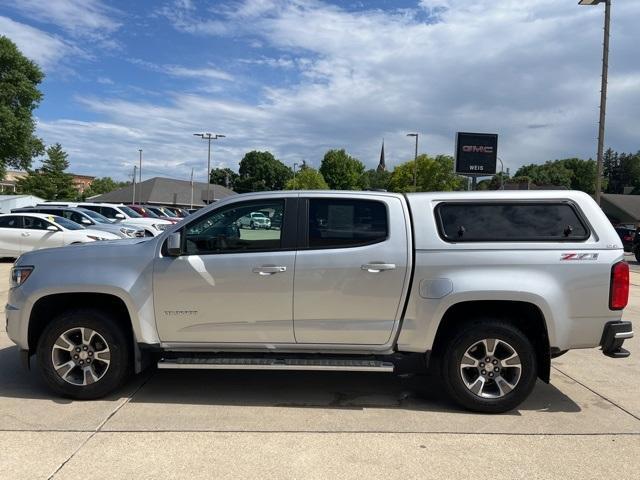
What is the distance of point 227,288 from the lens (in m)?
4.62

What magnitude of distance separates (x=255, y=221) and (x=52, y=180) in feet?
268

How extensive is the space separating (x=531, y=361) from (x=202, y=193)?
81200 millimetres

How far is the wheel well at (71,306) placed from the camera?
4867 mm

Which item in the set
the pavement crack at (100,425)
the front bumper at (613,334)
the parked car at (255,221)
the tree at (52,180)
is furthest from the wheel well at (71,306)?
the tree at (52,180)

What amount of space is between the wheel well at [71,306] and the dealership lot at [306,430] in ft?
1.97

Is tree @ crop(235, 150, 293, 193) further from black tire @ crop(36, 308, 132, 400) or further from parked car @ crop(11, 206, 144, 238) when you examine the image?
black tire @ crop(36, 308, 132, 400)

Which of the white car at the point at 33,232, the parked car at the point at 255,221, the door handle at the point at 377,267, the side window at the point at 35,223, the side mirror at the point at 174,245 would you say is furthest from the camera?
the side window at the point at 35,223

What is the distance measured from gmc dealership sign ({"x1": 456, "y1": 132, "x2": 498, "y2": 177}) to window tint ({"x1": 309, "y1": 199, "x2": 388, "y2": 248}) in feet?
60.2

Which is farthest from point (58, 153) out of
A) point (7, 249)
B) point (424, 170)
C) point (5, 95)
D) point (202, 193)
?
point (7, 249)

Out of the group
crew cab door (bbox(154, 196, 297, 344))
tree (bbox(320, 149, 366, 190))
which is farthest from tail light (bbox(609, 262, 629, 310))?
tree (bbox(320, 149, 366, 190))

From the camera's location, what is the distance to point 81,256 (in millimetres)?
4766

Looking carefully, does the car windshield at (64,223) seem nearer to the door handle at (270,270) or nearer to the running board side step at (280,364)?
the running board side step at (280,364)

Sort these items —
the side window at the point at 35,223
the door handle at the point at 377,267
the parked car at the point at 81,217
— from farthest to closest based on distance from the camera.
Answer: the parked car at the point at 81,217 → the side window at the point at 35,223 → the door handle at the point at 377,267

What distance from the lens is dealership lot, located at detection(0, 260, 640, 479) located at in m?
3.59
